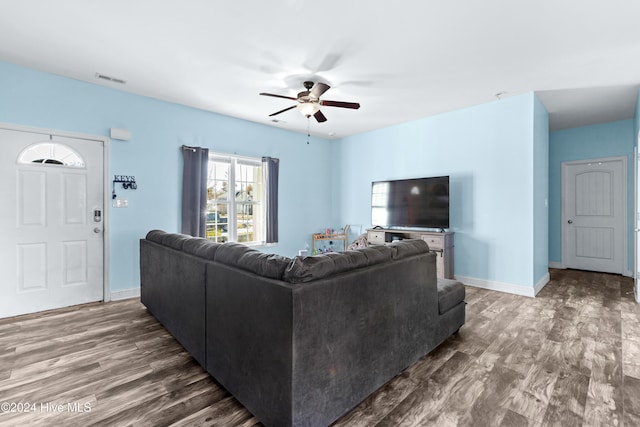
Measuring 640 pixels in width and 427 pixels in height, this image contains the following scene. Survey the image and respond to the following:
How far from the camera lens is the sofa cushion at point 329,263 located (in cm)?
144

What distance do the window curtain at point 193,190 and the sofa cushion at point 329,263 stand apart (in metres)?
3.31

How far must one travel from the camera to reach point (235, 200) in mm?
5137

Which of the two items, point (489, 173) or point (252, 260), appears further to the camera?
point (489, 173)

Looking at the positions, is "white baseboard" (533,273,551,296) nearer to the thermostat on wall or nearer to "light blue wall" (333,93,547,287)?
"light blue wall" (333,93,547,287)

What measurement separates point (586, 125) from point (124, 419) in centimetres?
738

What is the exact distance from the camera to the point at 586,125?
536 cm

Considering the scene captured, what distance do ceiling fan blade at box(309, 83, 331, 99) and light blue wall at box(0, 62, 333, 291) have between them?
85.1 inches

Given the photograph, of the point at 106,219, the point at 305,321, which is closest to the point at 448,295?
the point at 305,321

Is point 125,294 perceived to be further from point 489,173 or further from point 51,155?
point 489,173

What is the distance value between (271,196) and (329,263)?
4003 mm

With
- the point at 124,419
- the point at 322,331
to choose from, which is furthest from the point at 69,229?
the point at 322,331

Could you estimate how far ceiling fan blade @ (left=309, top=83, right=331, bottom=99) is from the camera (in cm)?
312

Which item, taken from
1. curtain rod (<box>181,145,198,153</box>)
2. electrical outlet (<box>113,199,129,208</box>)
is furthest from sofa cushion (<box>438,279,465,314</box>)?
electrical outlet (<box>113,199,129,208</box>)

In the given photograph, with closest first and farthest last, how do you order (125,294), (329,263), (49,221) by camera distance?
(329,263)
(49,221)
(125,294)
